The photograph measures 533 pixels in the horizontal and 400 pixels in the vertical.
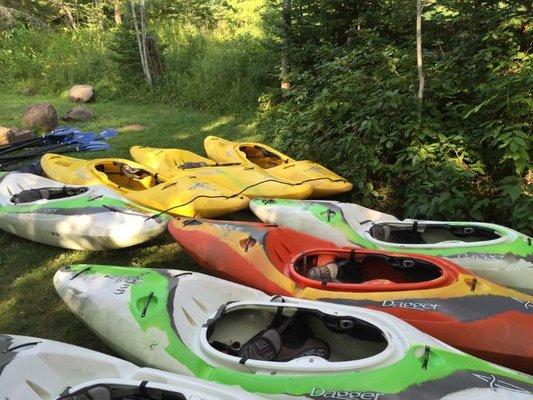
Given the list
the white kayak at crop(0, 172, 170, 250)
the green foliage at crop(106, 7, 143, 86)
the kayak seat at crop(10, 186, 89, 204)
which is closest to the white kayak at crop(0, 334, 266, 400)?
the white kayak at crop(0, 172, 170, 250)

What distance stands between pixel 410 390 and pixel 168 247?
251cm

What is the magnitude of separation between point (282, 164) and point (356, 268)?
2.35m

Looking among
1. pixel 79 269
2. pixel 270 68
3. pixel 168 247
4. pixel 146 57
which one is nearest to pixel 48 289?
pixel 79 269

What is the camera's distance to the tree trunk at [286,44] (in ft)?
23.2

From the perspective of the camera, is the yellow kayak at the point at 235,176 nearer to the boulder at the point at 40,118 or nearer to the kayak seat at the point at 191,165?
the kayak seat at the point at 191,165

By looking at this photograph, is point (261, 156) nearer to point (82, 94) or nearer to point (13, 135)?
point (13, 135)

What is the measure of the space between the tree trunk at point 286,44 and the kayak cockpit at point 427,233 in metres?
4.47

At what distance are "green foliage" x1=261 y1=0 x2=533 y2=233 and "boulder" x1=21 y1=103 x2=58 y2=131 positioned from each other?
393cm

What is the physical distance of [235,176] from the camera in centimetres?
470

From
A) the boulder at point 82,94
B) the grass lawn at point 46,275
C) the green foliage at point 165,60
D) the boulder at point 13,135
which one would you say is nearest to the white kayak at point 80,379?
the grass lawn at point 46,275

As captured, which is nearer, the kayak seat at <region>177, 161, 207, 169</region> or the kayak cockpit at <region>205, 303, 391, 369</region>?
the kayak cockpit at <region>205, 303, 391, 369</region>

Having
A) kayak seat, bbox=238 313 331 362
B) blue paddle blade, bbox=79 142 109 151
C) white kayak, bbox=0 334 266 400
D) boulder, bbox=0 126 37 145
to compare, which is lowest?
kayak seat, bbox=238 313 331 362

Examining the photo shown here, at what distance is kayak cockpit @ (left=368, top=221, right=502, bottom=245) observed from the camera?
3.31m

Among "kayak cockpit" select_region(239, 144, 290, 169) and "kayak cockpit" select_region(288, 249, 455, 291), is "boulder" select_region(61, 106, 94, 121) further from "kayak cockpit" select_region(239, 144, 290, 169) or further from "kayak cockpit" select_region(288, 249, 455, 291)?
"kayak cockpit" select_region(288, 249, 455, 291)
